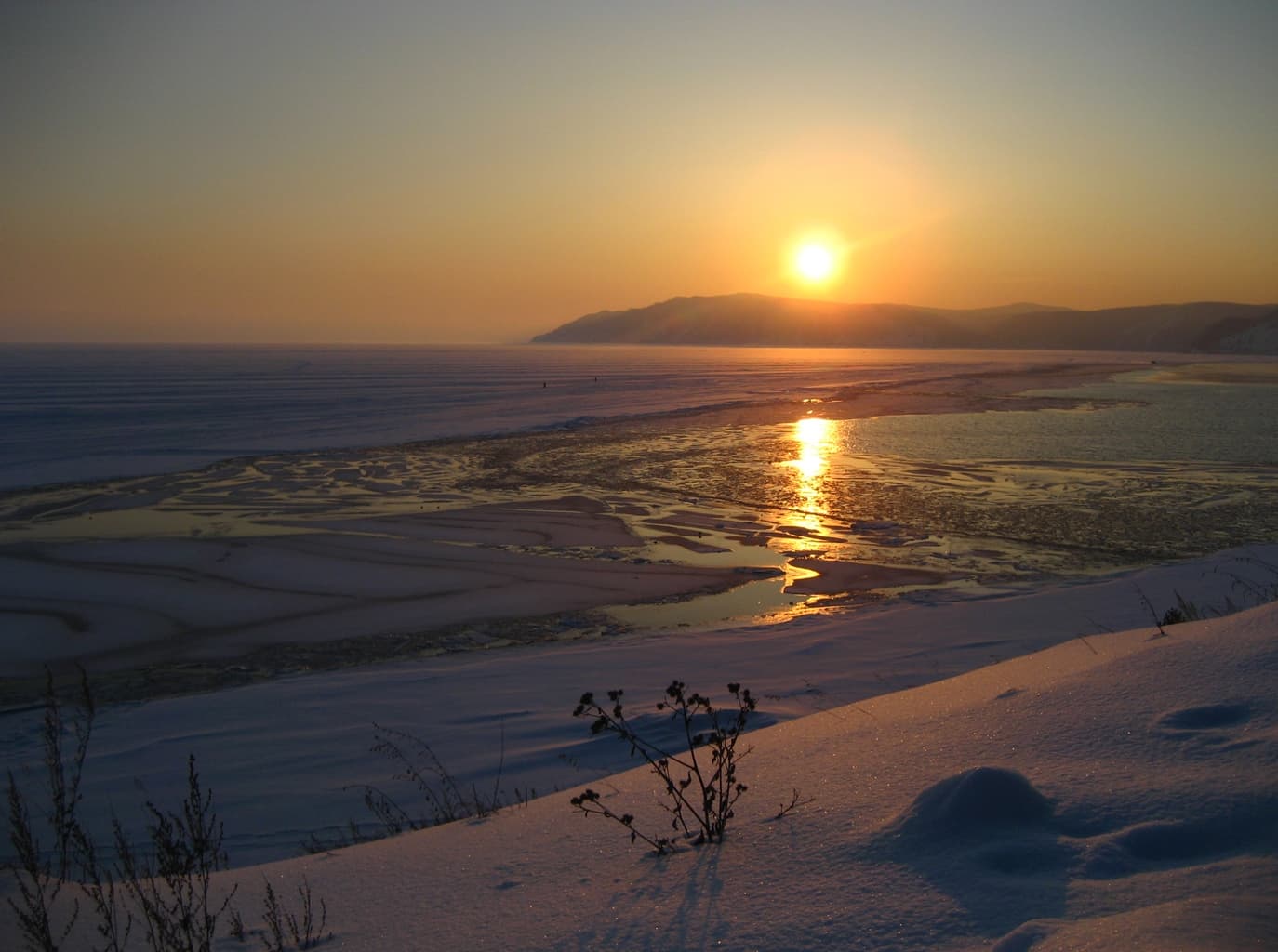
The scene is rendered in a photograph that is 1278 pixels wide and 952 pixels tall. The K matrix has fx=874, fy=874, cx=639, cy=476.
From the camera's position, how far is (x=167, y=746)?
19.1 ft

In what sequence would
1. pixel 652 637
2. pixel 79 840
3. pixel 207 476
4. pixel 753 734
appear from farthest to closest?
pixel 207 476, pixel 652 637, pixel 753 734, pixel 79 840

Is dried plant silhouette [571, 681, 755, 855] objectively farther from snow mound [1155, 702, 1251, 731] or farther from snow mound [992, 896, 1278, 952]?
snow mound [1155, 702, 1251, 731]

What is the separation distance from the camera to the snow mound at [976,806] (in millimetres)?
2549

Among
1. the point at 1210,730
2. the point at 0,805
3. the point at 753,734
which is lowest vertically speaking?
the point at 0,805

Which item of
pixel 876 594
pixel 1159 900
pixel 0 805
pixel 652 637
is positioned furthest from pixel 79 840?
pixel 876 594

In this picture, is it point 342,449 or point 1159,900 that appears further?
point 342,449

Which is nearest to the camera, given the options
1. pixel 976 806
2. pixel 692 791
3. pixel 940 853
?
pixel 940 853

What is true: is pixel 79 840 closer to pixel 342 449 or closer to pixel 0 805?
pixel 0 805

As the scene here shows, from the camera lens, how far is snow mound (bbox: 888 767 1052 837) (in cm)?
255

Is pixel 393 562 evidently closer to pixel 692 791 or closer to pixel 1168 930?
pixel 692 791

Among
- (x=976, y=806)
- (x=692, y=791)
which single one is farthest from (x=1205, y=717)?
(x=692, y=791)

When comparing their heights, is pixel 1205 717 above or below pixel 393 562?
above

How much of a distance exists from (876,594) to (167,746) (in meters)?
6.75

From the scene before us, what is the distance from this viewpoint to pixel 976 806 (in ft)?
8.48
